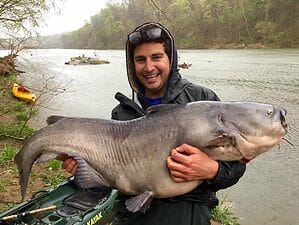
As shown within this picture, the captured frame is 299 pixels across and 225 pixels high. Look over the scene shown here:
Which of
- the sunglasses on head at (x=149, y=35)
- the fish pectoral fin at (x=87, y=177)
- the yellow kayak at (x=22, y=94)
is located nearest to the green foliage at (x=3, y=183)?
the fish pectoral fin at (x=87, y=177)

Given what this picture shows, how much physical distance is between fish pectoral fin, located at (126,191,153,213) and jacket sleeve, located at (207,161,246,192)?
1.25 ft

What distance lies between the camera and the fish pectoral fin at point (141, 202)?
218 centimetres

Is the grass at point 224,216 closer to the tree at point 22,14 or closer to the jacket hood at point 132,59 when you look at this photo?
the jacket hood at point 132,59

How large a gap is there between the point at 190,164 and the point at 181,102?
0.51m

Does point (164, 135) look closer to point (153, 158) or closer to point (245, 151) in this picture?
point (153, 158)

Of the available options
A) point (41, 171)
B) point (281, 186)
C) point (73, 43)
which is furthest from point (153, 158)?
point (73, 43)

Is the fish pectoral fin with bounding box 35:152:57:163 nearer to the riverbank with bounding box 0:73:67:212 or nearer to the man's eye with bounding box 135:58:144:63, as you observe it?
the man's eye with bounding box 135:58:144:63

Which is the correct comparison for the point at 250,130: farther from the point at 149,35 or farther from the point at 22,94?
the point at 22,94

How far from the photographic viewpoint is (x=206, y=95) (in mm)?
2514

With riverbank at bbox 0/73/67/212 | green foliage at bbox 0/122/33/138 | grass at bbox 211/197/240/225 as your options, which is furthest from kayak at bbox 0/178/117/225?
green foliage at bbox 0/122/33/138

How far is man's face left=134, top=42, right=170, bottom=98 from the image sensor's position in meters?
2.53

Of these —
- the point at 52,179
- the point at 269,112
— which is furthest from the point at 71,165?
the point at 52,179

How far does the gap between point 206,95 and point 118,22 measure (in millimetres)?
83704

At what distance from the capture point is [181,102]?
8.17ft
